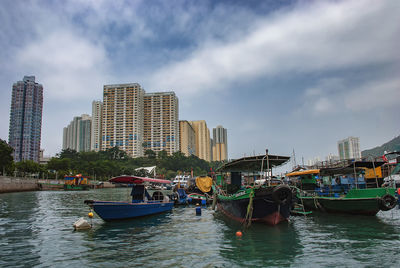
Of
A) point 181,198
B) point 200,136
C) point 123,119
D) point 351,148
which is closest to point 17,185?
point 181,198

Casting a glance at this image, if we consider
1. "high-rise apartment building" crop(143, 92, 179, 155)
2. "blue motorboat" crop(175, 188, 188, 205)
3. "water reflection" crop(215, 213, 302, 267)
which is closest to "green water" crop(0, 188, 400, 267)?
"water reflection" crop(215, 213, 302, 267)

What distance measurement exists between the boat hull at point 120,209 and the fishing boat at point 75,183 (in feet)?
157

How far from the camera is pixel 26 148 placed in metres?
127

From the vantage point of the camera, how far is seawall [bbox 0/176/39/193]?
43438 millimetres

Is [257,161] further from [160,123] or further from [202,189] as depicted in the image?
[160,123]

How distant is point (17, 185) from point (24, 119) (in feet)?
310

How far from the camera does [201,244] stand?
10.7 m

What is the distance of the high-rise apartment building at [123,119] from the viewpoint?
466ft

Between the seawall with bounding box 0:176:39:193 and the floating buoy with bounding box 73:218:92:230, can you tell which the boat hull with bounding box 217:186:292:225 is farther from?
the seawall with bounding box 0:176:39:193

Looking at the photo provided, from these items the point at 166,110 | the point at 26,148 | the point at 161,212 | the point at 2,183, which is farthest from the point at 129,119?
the point at 161,212

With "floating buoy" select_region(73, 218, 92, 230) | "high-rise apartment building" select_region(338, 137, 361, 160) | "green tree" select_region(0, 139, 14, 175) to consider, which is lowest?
"floating buoy" select_region(73, 218, 92, 230)

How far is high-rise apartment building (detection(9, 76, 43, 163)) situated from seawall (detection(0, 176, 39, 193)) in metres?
85.9

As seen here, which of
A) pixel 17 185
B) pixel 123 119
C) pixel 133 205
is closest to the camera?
pixel 133 205

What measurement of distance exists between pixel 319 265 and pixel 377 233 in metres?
5.93
